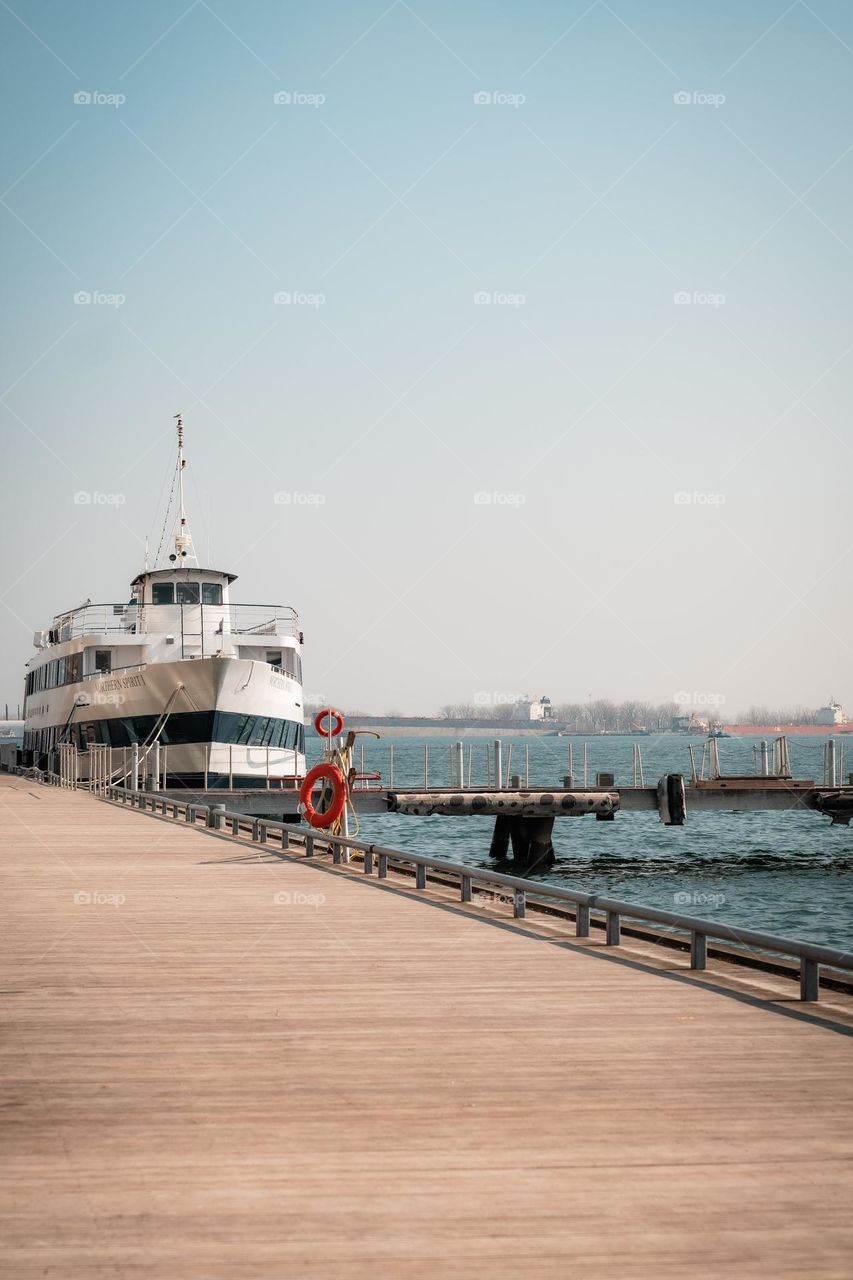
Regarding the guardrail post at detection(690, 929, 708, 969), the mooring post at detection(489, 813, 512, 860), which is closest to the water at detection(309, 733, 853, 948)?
the mooring post at detection(489, 813, 512, 860)

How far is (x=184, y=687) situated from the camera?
36.9 metres

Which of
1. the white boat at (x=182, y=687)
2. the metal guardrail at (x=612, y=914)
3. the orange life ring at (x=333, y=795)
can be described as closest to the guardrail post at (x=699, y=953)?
the metal guardrail at (x=612, y=914)

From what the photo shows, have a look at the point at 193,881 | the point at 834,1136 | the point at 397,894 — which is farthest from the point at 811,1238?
the point at 193,881

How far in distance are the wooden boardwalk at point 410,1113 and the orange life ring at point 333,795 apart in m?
8.83

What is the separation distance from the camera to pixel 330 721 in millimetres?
20562

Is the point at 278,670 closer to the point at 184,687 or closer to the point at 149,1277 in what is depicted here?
the point at 184,687

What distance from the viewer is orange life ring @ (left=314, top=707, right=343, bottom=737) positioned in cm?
2030

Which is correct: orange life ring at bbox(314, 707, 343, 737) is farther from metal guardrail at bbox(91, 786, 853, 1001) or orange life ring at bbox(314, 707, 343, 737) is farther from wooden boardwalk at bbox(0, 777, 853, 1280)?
wooden boardwalk at bbox(0, 777, 853, 1280)

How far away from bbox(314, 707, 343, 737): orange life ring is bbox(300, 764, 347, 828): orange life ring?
0.57 metres

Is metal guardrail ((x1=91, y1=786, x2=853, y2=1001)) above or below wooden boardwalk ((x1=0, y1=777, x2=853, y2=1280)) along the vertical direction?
above

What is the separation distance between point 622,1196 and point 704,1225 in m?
0.37

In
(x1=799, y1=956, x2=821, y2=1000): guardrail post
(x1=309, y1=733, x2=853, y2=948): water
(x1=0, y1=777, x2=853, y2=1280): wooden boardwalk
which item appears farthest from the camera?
(x1=309, y1=733, x2=853, y2=948): water

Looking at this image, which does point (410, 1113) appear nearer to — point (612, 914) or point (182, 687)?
point (612, 914)

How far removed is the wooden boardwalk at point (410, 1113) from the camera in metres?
4.34
